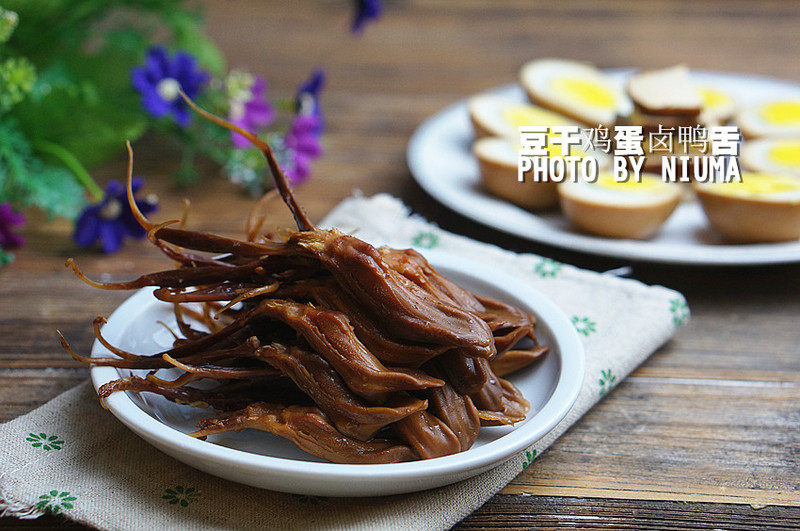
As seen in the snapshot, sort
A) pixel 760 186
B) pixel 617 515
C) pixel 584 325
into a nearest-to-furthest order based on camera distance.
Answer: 1. pixel 617 515
2. pixel 584 325
3. pixel 760 186

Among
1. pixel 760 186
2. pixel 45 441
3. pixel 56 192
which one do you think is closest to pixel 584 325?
pixel 760 186

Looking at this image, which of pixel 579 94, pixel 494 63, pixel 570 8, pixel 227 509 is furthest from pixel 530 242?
pixel 570 8

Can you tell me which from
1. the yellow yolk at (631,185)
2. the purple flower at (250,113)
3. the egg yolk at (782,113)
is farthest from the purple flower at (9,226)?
the egg yolk at (782,113)

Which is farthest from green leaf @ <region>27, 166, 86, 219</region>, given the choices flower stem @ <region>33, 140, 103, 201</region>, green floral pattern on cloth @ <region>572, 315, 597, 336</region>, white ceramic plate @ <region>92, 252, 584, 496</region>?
green floral pattern on cloth @ <region>572, 315, 597, 336</region>

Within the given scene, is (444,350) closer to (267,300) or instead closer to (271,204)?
(267,300)

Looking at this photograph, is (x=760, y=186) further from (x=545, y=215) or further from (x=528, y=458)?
(x=528, y=458)

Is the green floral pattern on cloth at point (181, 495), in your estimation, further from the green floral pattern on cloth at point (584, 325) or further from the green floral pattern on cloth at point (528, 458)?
the green floral pattern on cloth at point (584, 325)

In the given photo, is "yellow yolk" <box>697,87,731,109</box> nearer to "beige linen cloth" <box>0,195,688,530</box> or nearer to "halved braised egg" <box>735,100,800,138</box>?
"halved braised egg" <box>735,100,800,138</box>
